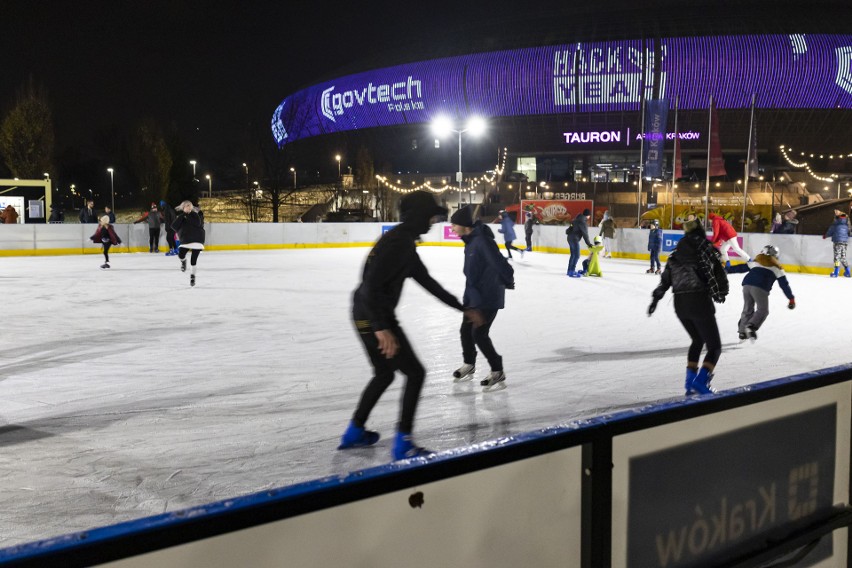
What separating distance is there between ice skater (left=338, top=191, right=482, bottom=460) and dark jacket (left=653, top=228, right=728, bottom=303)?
2469mm

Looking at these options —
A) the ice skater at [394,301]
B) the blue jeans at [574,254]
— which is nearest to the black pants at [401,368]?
the ice skater at [394,301]

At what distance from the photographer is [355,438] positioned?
4785 millimetres

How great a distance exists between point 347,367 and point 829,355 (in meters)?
4.83

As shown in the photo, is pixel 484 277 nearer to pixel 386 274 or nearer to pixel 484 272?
pixel 484 272

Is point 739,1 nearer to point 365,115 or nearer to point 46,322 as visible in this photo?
point 365,115

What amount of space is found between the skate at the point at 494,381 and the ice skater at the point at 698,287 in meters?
1.46

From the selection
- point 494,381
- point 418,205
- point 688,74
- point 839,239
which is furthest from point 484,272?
point 688,74

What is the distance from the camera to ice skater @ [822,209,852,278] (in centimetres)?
1675

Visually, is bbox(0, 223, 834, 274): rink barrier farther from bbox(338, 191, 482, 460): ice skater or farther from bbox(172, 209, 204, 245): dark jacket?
bbox(338, 191, 482, 460): ice skater

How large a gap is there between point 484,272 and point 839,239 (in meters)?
13.5

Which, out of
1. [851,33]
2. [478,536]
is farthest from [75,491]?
[851,33]

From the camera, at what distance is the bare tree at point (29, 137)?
40156 mm

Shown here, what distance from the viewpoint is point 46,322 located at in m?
10.0

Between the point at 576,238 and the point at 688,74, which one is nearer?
the point at 576,238
